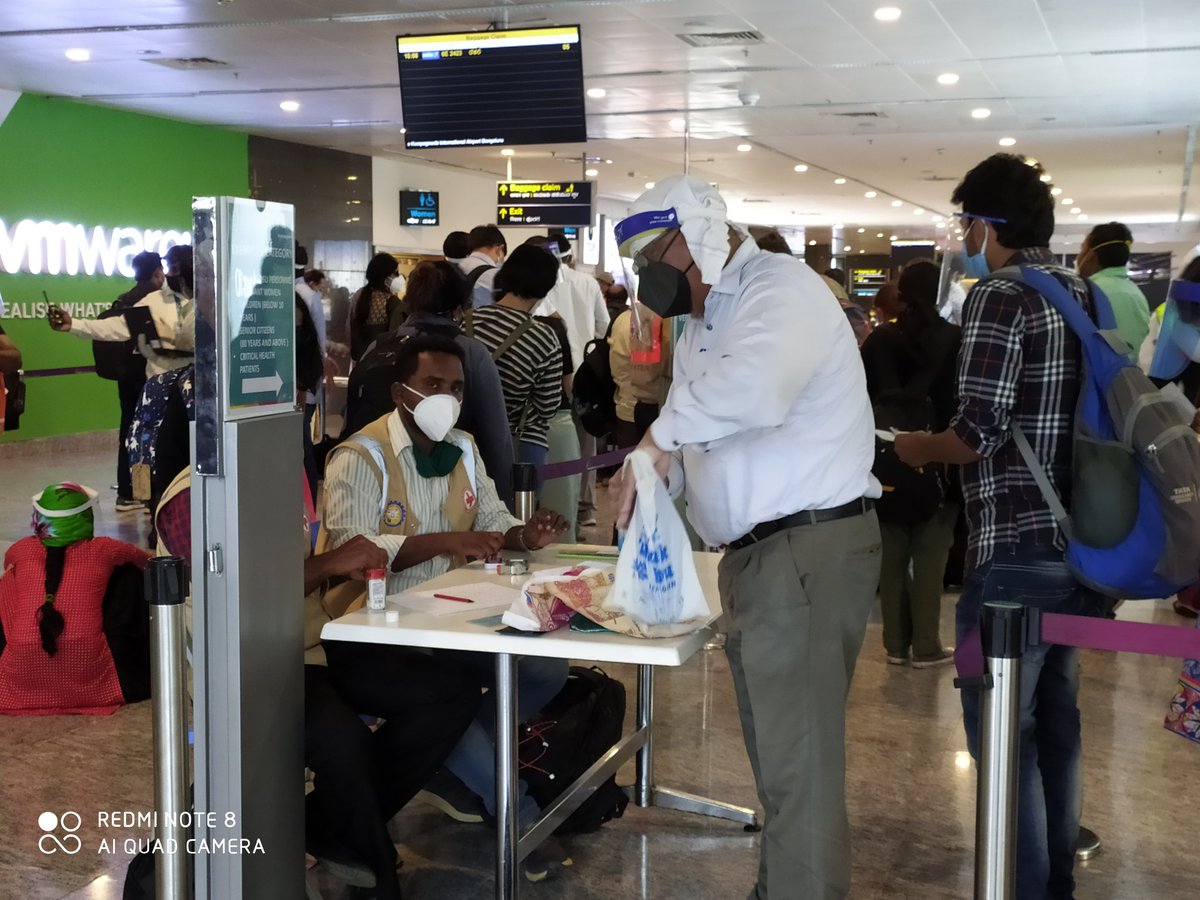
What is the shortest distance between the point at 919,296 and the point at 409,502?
237cm

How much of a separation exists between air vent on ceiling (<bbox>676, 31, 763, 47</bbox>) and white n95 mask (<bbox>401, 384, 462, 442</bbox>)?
6.24m

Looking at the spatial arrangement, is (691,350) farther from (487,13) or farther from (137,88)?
(137,88)

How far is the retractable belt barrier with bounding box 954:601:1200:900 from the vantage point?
219 cm

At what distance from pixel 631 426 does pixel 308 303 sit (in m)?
2.43

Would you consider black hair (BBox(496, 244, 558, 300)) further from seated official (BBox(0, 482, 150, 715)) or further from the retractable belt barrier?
the retractable belt barrier

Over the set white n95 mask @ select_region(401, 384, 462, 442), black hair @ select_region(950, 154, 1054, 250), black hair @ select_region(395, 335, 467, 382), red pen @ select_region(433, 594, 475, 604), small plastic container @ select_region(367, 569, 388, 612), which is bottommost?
red pen @ select_region(433, 594, 475, 604)

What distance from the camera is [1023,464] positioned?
263cm

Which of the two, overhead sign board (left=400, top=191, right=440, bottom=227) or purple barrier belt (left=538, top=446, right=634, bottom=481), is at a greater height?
overhead sign board (left=400, top=191, right=440, bottom=227)

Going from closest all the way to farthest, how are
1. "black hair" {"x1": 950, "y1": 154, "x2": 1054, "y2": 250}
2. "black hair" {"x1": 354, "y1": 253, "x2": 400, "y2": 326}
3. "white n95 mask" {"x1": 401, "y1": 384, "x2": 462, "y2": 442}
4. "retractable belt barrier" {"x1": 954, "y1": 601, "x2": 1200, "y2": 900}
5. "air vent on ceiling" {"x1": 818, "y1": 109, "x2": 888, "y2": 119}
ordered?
"retractable belt barrier" {"x1": 954, "y1": 601, "x2": 1200, "y2": 900}, "black hair" {"x1": 950, "y1": 154, "x2": 1054, "y2": 250}, "white n95 mask" {"x1": 401, "y1": 384, "x2": 462, "y2": 442}, "black hair" {"x1": 354, "y1": 253, "x2": 400, "y2": 326}, "air vent on ceiling" {"x1": 818, "y1": 109, "x2": 888, "y2": 119}

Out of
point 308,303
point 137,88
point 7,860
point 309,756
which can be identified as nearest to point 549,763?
point 309,756

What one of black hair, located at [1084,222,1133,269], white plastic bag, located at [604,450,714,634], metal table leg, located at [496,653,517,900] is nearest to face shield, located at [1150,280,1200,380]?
white plastic bag, located at [604,450,714,634]

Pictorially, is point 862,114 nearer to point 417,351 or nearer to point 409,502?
point 417,351

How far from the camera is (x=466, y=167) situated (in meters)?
17.8

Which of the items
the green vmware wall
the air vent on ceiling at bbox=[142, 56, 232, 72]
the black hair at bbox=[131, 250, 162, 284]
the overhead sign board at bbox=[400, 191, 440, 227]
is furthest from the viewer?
the overhead sign board at bbox=[400, 191, 440, 227]
